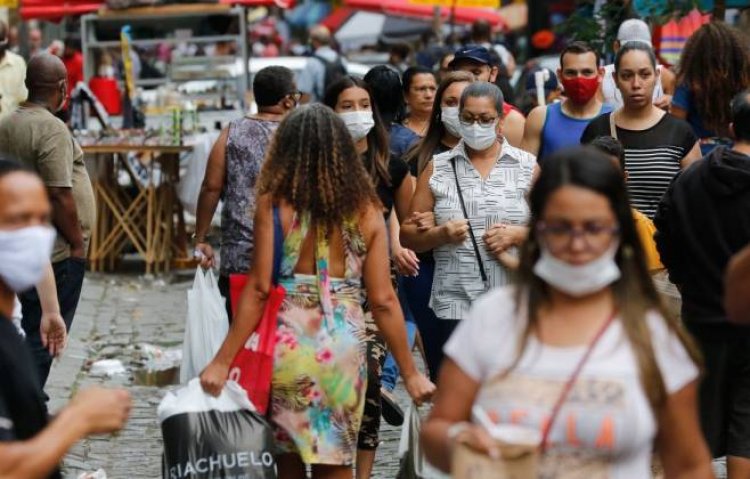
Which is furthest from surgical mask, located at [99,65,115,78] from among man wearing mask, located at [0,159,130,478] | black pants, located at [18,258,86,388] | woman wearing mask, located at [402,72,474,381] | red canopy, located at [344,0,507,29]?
man wearing mask, located at [0,159,130,478]

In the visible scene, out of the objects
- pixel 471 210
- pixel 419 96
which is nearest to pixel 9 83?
pixel 419 96

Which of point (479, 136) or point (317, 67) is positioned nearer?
point (479, 136)

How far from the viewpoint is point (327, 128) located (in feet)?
18.7

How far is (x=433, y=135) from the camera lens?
807 cm

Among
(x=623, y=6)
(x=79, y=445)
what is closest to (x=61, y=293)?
(x=79, y=445)

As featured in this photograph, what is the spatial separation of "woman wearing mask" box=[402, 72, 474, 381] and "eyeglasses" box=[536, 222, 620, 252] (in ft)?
10.8

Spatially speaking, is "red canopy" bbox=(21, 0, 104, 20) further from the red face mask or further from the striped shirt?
the striped shirt

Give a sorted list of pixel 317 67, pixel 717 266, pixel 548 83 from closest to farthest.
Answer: pixel 717 266 < pixel 548 83 < pixel 317 67

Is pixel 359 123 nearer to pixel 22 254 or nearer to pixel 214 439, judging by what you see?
pixel 214 439

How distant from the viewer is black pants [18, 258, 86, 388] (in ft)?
23.8

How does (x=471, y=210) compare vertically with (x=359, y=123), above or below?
below

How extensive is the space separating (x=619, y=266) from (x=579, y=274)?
0.60 feet

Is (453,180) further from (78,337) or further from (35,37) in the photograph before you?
(35,37)

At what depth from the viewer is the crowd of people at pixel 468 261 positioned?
3658 millimetres
